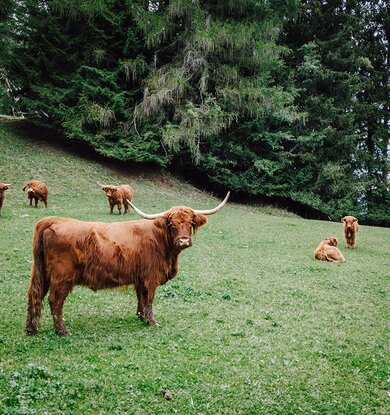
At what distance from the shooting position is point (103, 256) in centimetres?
666

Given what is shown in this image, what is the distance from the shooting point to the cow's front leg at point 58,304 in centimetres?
632

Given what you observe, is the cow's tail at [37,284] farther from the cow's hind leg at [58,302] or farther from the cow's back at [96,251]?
the cow's hind leg at [58,302]

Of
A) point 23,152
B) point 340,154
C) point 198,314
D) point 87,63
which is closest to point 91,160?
point 23,152

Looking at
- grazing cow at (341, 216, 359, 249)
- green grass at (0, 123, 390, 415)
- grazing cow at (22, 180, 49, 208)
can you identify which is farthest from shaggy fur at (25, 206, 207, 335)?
grazing cow at (22, 180, 49, 208)

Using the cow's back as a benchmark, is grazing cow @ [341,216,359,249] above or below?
below

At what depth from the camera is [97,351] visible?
5.95 metres

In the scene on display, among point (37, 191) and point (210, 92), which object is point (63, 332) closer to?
point (37, 191)

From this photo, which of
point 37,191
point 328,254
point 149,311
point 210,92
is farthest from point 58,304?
point 210,92

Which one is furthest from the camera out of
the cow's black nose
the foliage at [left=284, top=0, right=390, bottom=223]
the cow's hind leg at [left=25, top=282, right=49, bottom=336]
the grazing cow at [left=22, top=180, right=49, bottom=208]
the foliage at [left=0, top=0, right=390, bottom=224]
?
the foliage at [left=284, top=0, right=390, bottom=223]

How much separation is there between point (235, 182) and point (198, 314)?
25.0 metres

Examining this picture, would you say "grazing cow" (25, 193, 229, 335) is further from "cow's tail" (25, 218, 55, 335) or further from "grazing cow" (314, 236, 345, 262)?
"grazing cow" (314, 236, 345, 262)

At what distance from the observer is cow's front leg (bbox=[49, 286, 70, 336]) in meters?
6.32

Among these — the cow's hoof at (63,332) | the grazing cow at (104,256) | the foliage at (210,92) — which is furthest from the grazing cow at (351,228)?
the foliage at (210,92)

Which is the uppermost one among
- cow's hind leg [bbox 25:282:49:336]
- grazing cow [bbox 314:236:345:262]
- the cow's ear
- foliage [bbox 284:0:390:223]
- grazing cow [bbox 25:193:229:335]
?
foliage [bbox 284:0:390:223]
